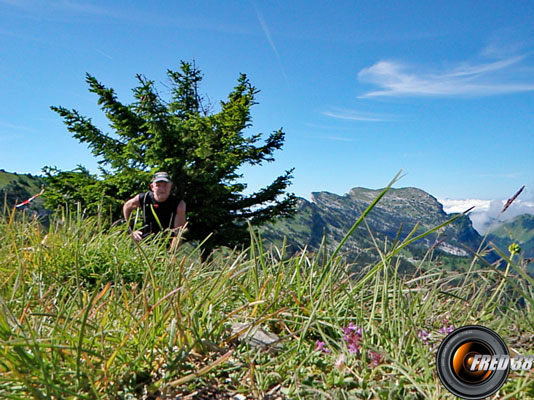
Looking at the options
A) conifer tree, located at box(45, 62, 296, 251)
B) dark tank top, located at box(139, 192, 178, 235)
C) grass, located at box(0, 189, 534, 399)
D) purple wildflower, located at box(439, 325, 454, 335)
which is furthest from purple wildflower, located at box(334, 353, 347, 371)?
conifer tree, located at box(45, 62, 296, 251)

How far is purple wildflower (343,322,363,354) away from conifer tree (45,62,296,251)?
17.4 meters

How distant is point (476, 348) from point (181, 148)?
819 inches

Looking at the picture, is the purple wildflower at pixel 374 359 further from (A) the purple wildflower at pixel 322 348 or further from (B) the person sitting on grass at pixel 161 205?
(B) the person sitting on grass at pixel 161 205

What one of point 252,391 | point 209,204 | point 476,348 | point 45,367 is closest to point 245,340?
point 252,391

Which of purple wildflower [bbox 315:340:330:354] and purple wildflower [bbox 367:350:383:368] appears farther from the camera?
purple wildflower [bbox 315:340:330:354]

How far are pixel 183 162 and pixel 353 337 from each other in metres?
20.5

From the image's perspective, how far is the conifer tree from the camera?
1995 centimetres

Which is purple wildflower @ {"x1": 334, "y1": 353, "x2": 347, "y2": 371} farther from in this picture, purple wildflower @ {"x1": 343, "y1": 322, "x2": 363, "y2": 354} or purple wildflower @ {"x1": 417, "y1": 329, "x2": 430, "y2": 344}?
purple wildflower @ {"x1": 417, "y1": 329, "x2": 430, "y2": 344}

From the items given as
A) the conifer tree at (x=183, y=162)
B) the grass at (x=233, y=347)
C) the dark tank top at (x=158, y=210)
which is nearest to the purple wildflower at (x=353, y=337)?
the grass at (x=233, y=347)

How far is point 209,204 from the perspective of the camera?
66.9 ft

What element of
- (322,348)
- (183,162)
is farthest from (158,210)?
(183,162)

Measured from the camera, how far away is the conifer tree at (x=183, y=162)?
65.5 ft

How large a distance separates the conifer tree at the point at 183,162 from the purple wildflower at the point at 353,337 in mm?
17436

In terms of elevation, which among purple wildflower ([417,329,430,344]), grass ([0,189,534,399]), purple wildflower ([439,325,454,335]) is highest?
purple wildflower ([439,325,454,335])
